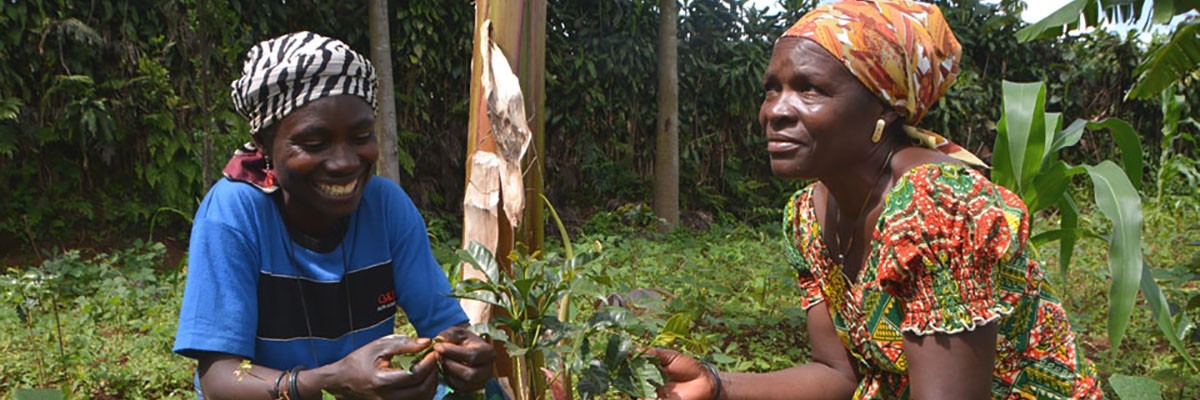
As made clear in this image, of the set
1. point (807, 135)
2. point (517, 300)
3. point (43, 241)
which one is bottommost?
point (43, 241)

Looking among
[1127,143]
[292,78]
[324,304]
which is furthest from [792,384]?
[1127,143]

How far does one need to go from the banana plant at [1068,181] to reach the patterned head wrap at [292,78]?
1.52 metres

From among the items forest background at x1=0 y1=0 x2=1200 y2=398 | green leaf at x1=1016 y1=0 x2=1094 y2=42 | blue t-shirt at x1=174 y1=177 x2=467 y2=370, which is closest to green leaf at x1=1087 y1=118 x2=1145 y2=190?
forest background at x1=0 y1=0 x2=1200 y2=398

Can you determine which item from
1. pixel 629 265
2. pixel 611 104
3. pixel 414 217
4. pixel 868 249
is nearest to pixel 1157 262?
pixel 629 265

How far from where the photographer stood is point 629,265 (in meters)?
4.58

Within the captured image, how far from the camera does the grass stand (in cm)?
271

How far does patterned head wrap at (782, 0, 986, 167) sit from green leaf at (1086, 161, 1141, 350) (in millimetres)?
744

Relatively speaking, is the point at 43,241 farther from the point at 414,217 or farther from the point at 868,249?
the point at 868,249

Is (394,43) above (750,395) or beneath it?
above

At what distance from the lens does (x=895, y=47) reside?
4.21 ft

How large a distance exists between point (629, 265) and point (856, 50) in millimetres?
3372

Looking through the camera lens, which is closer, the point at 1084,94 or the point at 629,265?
the point at 629,265

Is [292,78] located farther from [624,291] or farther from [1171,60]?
[1171,60]

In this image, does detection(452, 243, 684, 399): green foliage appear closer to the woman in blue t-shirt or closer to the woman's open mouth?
the woman in blue t-shirt
